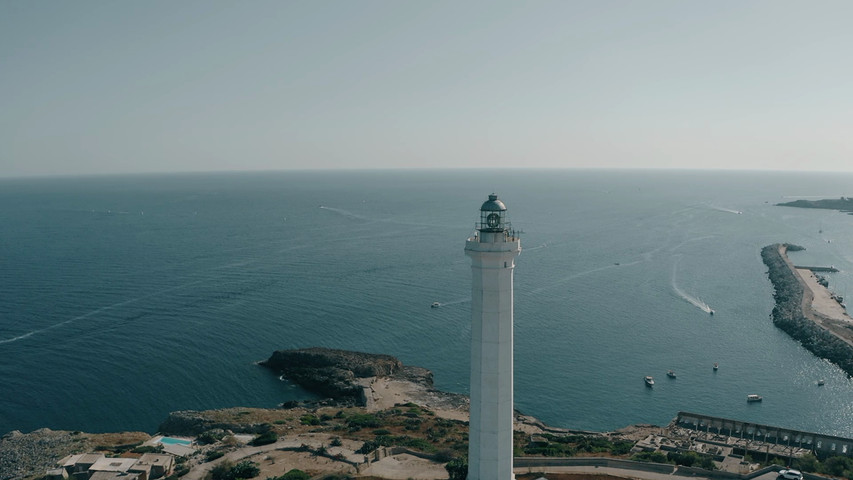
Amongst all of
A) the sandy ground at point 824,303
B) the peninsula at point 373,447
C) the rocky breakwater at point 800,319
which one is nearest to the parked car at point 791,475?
the peninsula at point 373,447

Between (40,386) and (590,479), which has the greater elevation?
(590,479)

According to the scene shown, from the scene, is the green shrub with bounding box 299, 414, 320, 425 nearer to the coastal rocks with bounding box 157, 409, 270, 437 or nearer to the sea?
the coastal rocks with bounding box 157, 409, 270, 437

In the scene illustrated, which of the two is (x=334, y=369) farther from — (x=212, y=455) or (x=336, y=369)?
(x=212, y=455)

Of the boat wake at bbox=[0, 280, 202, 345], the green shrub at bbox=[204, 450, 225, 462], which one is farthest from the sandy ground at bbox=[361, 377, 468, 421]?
the boat wake at bbox=[0, 280, 202, 345]

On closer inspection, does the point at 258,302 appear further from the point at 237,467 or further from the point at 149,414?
the point at 237,467

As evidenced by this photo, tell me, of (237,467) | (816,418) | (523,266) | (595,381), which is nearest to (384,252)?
(523,266)

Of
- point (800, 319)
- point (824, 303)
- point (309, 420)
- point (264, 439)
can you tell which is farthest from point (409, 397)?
point (824, 303)
